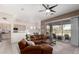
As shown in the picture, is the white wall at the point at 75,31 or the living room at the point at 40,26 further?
the white wall at the point at 75,31

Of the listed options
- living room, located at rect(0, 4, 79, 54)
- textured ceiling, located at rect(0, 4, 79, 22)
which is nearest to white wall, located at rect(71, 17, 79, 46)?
living room, located at rect(0, 4, 79, 54)

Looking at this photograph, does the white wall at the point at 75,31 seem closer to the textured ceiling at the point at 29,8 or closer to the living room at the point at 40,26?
the living room at the point at 40,26

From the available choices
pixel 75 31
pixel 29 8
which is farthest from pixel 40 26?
pixel 29 8

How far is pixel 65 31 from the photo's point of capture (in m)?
8.05

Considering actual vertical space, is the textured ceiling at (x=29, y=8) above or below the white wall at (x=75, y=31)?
above

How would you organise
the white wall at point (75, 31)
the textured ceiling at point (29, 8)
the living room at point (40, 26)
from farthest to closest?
1. the white wall at point (75, 31)
2. the living room at point (40, 26)
3. the textured ceiling at point (29, 8)

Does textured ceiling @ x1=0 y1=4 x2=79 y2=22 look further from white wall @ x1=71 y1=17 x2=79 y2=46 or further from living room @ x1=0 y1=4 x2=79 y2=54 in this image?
white wall @ x1=71 y1=17 x2=79 y2=46

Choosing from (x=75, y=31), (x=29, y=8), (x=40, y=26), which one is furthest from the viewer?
(x=40, y=26)

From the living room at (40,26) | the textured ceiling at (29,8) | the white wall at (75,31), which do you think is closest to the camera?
the textured ceiling at (29,8)

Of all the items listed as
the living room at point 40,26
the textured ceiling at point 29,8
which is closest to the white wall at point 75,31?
the living room at point 40,26

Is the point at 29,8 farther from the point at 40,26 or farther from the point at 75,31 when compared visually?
the point at 40,26
